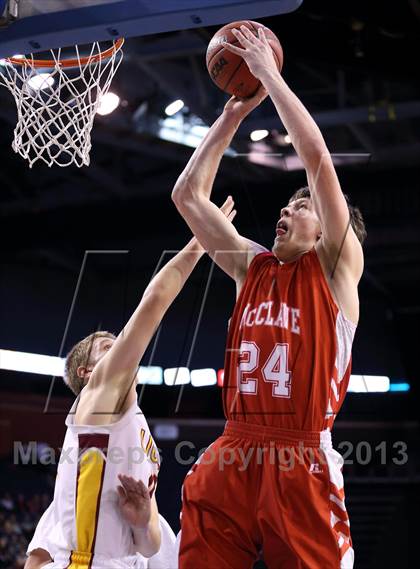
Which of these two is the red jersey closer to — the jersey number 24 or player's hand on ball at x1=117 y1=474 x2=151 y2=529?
the jersey number 24

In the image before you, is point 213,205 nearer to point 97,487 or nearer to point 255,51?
point 255,51

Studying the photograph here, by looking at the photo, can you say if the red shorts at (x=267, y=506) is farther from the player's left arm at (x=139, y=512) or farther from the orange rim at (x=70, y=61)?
the orange rim at (x=70, y=61)

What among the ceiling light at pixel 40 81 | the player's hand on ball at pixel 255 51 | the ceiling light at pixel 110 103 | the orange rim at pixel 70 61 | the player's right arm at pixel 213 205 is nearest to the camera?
the player's hand on ball at pixel 255 51

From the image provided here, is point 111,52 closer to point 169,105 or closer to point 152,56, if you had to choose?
point 152,56

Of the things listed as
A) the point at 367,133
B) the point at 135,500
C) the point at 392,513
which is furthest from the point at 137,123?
the point at 135,500

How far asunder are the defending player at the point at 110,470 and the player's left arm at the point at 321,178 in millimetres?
829

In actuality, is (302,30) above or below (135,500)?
above

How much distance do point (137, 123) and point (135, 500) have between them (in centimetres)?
723

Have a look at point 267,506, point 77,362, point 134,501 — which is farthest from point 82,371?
point 267,506

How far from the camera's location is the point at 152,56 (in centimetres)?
858

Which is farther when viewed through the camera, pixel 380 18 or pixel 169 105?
pixel 169 105

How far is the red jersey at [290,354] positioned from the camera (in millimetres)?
2613

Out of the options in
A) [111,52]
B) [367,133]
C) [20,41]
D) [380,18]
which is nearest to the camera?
[20,41]

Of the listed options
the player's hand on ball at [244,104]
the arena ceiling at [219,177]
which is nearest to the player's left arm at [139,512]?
the player's hand on ball at [244,104]
